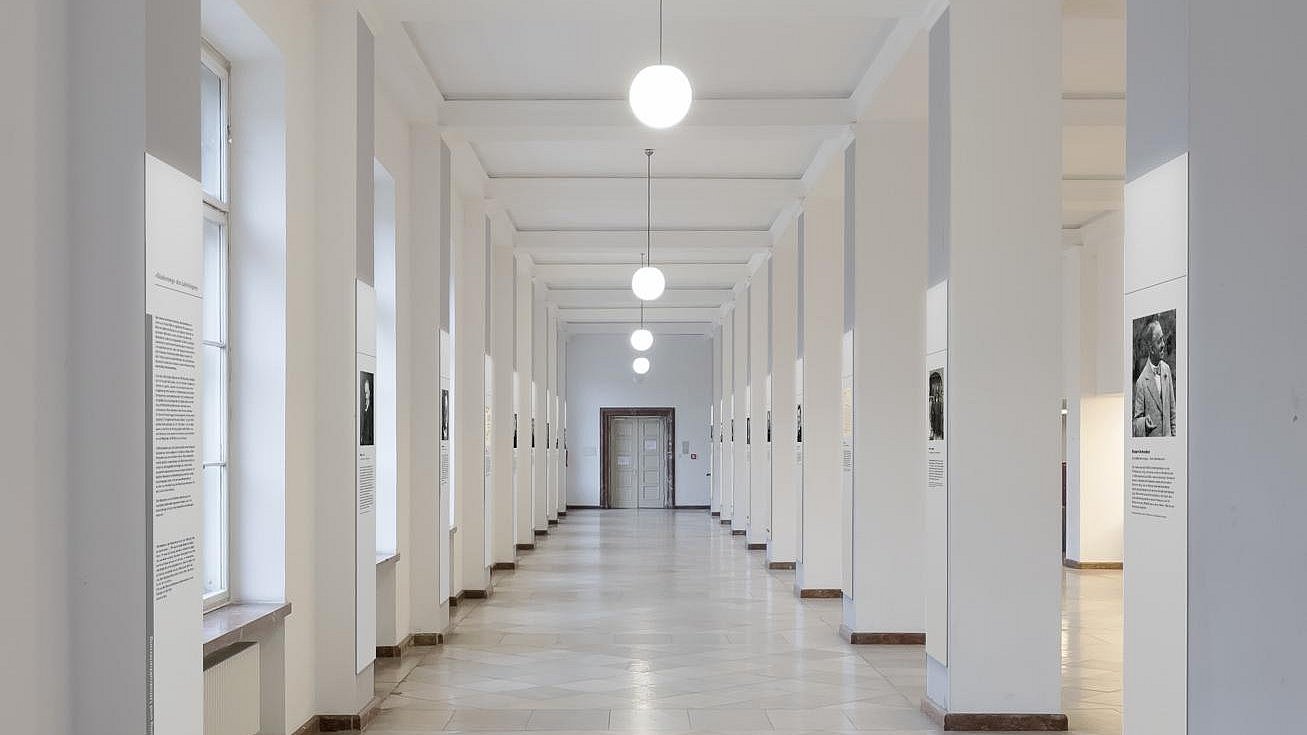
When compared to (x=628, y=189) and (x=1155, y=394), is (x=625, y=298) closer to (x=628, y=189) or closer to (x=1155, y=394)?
(x=628, y=189)

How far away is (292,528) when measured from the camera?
21.6ft

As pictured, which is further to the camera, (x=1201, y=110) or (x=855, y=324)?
(x=855, y=324)

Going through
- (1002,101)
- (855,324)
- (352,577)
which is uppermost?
(1002,101)

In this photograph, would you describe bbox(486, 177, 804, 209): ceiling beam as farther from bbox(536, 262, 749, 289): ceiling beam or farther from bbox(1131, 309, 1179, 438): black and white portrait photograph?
bbox(1131, 309, 1179, 438): black and white portrait photograph

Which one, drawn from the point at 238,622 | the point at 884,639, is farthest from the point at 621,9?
the point at 884,639

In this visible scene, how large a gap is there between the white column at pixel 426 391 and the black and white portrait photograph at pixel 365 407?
7.22 ft

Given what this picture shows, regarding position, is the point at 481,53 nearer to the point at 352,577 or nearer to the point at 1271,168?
the point at 352,577

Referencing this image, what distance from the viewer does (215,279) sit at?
20.8 ft

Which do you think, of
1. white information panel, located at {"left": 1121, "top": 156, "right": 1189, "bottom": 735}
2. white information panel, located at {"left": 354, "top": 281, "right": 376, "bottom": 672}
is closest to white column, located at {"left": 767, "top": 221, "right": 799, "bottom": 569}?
white information panel, located at {"left": 354, "top": 281, "right": 376, "bottom": 672}

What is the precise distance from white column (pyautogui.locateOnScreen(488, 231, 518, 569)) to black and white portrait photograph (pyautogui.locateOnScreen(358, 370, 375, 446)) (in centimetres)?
739

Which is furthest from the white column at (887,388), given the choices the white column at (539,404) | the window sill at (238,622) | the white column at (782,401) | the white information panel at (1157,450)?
the white column at (539,404)

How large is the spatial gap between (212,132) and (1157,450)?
4828 mm

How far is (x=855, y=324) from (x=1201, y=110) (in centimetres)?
660

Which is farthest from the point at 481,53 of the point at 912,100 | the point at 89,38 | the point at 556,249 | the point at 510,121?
the point at 556,249
